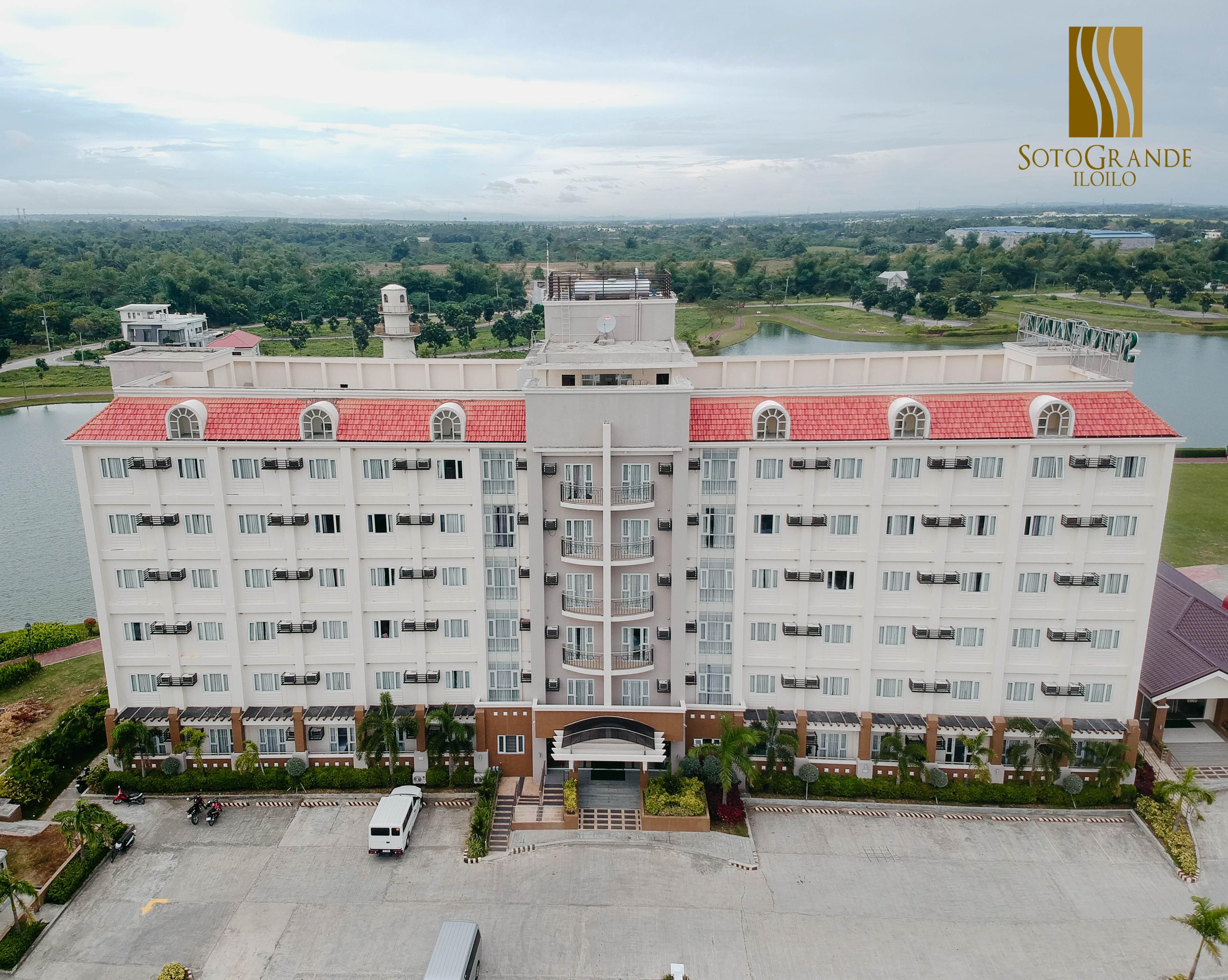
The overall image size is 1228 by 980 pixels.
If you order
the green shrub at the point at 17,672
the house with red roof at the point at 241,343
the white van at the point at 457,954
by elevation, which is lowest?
the green shrub at the point at 17,672

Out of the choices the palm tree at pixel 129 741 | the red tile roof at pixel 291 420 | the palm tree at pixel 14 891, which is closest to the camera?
the palm tree at pixel 14 891

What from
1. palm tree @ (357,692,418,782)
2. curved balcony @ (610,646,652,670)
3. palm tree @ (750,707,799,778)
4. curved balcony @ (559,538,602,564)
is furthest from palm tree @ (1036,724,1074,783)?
palm tree @ (357,692,418,782)

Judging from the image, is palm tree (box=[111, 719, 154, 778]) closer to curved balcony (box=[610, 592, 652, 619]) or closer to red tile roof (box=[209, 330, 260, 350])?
curved balcony (box=[610, 592, 652, 619])

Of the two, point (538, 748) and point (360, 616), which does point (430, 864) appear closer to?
point (538, 748)

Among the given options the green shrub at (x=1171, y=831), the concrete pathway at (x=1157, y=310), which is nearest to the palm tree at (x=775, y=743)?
the green shrub at (x=1171, y=831)

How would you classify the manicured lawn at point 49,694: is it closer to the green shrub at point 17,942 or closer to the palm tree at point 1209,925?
the green shrub at point 17,942
